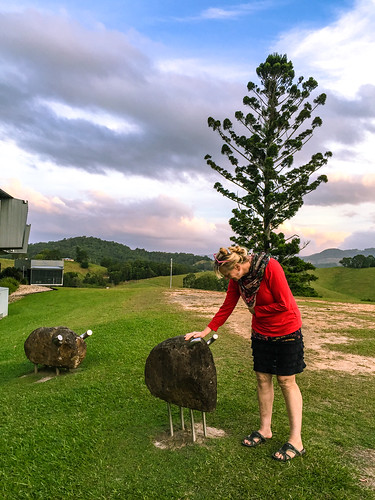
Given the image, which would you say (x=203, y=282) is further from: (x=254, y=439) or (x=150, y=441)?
(x=254, y=439)

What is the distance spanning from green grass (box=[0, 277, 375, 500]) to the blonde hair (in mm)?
2035

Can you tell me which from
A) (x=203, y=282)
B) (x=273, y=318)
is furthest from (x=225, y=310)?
(x=203, y=282)

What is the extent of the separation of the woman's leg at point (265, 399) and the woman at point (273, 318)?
14 cm

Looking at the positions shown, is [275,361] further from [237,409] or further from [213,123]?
[213,123]

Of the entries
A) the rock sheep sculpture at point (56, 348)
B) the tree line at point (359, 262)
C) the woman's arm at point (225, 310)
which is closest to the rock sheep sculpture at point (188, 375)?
the woman's arm at point (225, 310)

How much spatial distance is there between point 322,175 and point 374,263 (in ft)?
216

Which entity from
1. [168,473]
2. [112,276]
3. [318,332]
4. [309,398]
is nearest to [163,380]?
[168,473]

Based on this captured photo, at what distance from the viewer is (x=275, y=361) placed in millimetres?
3705

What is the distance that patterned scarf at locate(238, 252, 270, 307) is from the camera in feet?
11.7

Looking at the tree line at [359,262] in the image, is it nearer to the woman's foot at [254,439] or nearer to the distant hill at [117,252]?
the distant hill at [117,252]

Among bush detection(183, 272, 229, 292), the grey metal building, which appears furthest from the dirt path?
bush detection(183, 272, 229, 292)

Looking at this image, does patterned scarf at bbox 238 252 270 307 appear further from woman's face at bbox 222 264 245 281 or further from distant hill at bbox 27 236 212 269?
distant hill at bbox 27 236 212 269

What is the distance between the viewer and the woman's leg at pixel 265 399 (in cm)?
391

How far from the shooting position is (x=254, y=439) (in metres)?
3.99
